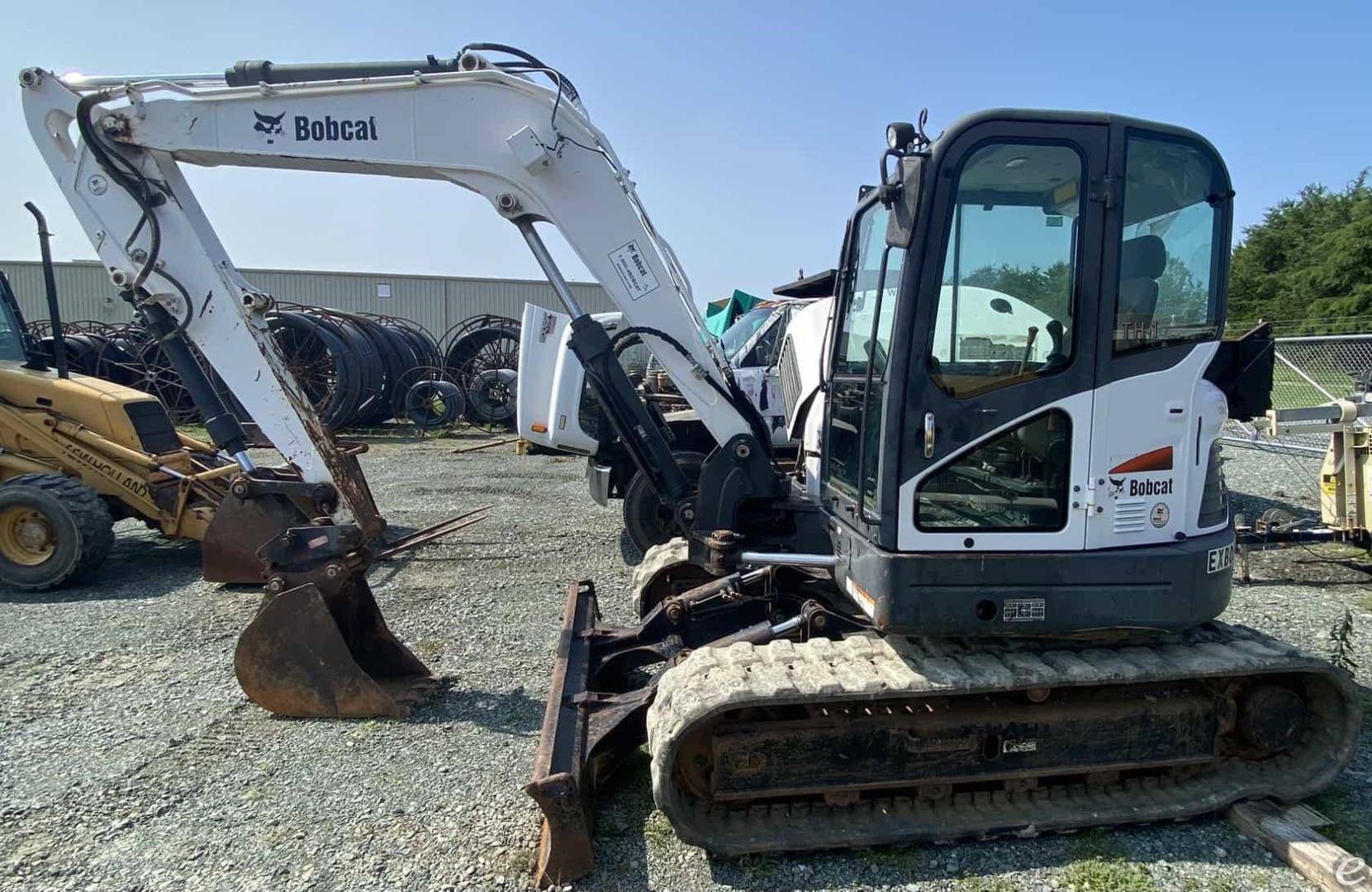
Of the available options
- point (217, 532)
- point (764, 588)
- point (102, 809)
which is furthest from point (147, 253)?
point (764, 588)

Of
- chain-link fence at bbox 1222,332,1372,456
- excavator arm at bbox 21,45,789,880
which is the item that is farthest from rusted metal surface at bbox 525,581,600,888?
chain-link fence at bbox 1222,332,1372,456

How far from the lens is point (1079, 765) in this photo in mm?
3379

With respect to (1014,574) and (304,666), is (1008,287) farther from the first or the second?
(304,666)

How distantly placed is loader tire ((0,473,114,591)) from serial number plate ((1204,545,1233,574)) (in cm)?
760

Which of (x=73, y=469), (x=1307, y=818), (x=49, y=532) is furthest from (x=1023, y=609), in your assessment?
(x=73, y=469)

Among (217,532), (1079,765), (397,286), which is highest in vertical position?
(397,286)

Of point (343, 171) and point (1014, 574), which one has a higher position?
point (343, 171)

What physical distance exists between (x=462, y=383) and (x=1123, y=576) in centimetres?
1645

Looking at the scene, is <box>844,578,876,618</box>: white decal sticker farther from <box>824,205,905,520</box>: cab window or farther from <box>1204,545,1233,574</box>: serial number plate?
<box>1204,545,1233,574</box>: serial number plate

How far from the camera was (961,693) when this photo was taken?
3.17 m

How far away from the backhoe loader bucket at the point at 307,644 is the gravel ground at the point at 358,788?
12 centimetres

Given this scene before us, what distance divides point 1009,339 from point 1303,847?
2180 millimetres

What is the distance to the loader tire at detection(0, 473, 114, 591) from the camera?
21.4ft

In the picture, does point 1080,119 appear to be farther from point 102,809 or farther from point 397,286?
point 397,286
